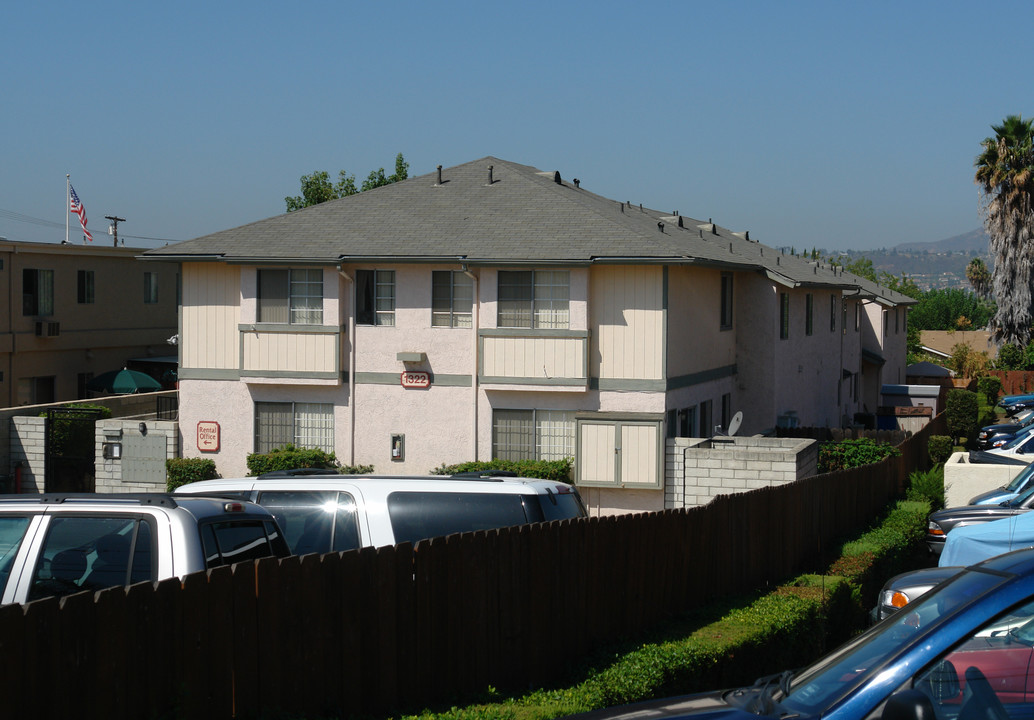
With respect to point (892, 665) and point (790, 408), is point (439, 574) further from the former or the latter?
point (790, 408)

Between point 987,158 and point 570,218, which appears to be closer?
point 570,218

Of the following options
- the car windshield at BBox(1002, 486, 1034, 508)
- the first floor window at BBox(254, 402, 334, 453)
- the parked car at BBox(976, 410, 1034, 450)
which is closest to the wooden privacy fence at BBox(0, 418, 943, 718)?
the car windshield at BBox(1002, 486, 1034, 508)

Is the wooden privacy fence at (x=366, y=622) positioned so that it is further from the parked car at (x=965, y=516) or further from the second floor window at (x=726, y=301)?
the second floor window at (x=726, y=301)

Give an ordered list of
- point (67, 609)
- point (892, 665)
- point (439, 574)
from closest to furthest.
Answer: point (892, 665), point (67, 609), point (439, 574)

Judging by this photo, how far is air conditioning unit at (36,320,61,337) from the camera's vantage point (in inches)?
1270

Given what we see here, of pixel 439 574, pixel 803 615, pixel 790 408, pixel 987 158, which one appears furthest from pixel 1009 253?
pixel 439 574

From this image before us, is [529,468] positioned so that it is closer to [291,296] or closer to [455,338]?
[455,338]

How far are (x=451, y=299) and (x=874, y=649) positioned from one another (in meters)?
17.1

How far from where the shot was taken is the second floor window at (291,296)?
2172 cm

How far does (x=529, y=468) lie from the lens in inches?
784

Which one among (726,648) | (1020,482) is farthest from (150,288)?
(726,648)

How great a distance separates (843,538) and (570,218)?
9.28 meters

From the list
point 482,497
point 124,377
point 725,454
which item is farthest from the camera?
point 124,377

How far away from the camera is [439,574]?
7855 millimetres
